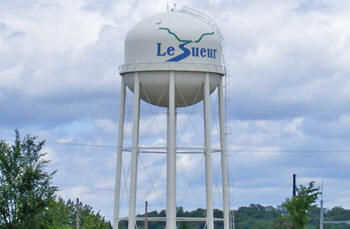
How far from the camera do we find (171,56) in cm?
4072

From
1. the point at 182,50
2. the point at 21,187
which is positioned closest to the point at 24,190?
the point at 21,187

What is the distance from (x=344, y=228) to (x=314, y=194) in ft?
197

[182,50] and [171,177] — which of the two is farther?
[171,177]

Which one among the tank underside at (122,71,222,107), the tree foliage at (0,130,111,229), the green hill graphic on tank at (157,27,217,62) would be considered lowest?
the tree foliage at (0,130,111,229)

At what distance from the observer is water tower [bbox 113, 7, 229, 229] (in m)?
40.8

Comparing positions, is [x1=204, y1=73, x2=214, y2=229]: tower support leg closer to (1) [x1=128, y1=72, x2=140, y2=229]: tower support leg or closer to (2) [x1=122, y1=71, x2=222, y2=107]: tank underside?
(2) [x1=122, y1=71, x2=222, y2=107]: tank underside

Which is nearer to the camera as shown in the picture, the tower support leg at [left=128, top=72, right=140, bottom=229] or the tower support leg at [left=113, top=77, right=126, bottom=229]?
the tower support leg at [left=128, top=72, right=140, bottom=229]

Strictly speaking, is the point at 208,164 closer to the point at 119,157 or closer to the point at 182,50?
the point at 119,157

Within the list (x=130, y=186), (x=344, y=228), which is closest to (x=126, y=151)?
(x=130, y=186)

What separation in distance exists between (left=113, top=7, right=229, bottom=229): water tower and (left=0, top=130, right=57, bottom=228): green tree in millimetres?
4812

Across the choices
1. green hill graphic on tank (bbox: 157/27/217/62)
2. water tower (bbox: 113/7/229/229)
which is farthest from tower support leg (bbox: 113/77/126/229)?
green hill graphic on tank (bbox: 157/27/217/62)

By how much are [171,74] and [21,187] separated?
26.1 feet

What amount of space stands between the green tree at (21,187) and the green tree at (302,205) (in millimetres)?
11400

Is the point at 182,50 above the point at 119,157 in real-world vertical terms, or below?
above
